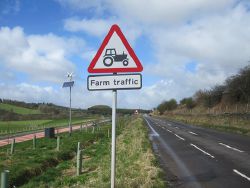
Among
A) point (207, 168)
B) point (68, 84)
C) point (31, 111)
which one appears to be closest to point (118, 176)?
point (207, 168)

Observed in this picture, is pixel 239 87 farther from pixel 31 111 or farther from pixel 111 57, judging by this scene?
pixel 111 57

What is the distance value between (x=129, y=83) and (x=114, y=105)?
0.58 metres

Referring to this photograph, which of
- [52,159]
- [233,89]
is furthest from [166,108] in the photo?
[52,159]

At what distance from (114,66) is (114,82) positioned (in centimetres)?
31

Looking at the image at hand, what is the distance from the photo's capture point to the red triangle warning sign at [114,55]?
24.3 feet

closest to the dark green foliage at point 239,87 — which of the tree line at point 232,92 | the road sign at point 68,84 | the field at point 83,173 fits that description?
Answer: the tree line at point 232,92

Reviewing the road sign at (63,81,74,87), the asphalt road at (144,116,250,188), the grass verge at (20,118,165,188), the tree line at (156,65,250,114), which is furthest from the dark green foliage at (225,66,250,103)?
the grass verge at (20,118,165,188)

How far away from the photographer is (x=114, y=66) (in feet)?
24.4

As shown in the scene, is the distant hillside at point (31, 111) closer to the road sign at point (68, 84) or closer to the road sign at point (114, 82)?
the road sign at point (68, 84)

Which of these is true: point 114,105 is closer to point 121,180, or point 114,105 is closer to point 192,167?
point 121,180

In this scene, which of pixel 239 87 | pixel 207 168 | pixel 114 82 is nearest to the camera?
pixel 114 82

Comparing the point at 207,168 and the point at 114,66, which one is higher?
the point at 114,66

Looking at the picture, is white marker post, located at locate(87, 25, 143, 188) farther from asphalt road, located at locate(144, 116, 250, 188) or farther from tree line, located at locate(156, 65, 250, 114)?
tree line, located at locate(156, 65, 250, 114)

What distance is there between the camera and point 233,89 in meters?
68.4
